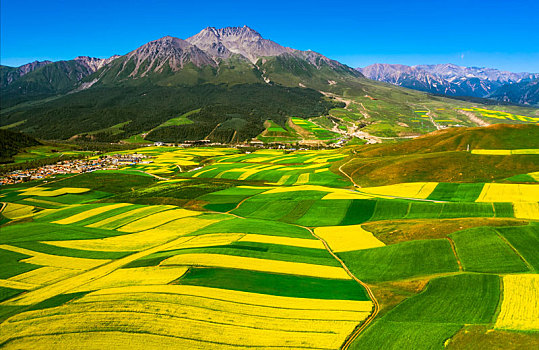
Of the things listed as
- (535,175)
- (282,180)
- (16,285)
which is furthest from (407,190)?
(16,285)

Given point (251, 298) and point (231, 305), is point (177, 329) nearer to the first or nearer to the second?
point (231, 305)

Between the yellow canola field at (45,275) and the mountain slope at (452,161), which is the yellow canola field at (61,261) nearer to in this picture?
the yellow canola field at (45,275)

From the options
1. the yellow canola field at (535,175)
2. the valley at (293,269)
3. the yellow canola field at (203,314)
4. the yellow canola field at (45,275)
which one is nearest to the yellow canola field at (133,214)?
the valley at (293,269)

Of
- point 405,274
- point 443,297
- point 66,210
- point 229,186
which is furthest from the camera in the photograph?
→ point 229,186

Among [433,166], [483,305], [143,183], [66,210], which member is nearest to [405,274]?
[483,305]

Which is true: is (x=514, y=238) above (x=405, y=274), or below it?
above

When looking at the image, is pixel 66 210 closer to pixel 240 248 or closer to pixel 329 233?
pixel 240 248
